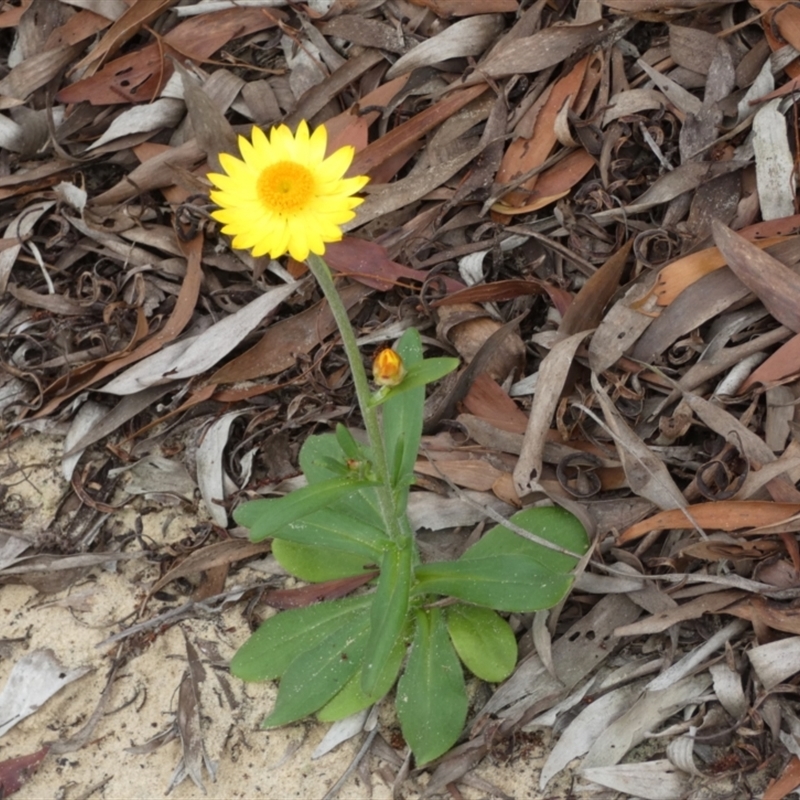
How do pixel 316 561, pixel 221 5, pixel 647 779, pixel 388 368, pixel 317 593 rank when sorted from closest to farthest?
pixel 388 368
pixel 647 779
pixel 316 561
pixel 317 593
pixel 221 5

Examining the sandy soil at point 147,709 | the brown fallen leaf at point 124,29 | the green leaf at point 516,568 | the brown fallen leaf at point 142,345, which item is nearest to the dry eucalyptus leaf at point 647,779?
the sandy soil at point 147,709

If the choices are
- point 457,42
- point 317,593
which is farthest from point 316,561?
point 457,42

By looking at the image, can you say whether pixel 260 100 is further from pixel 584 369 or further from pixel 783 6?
pixel 783 6

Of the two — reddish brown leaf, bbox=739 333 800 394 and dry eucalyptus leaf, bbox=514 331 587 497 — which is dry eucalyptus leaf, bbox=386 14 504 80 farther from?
reddish brown leaf, bbox=739 333 800 394

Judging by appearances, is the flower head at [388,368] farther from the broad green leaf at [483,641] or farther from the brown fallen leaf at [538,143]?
the brown fallen leaf at [538,143]

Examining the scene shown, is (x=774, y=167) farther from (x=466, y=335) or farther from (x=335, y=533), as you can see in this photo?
(x=335, y=533)

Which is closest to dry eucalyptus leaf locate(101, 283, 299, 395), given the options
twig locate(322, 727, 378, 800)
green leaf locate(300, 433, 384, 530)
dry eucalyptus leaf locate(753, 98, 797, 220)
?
green leaf locate(300, 433, 384, 530)
